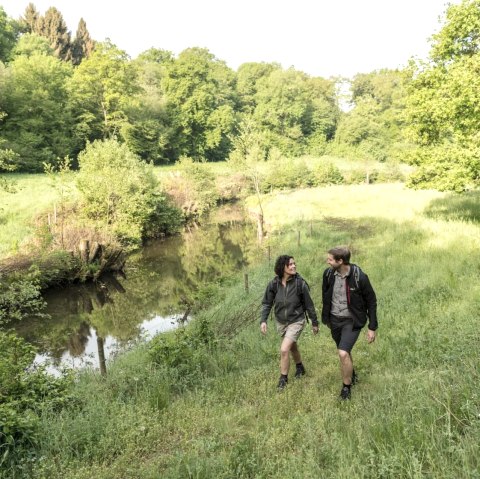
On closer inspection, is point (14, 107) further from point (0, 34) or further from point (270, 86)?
point (270, 86)

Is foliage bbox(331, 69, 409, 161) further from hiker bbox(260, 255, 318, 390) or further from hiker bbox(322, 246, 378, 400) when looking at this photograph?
hiker bbox(322, 246, 378, 400)

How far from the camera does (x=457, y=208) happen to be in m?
22.8

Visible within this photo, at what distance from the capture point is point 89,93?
48.0 metres

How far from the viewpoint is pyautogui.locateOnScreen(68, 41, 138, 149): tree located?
4656cm

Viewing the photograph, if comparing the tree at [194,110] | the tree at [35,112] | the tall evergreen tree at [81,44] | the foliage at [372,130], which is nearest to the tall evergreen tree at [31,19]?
the tall evergreen tree at [81,44]

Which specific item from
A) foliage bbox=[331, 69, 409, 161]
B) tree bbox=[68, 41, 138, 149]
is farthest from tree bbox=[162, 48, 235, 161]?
foliage bbox=[331, 69, 409, 161]

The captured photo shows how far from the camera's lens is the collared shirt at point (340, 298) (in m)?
6.20

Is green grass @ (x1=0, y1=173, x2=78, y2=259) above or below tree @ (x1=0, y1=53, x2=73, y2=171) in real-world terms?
below

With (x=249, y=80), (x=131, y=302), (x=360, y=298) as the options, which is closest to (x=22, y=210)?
(x=131, y=302)

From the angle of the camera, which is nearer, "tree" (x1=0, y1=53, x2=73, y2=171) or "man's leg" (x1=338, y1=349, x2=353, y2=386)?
"man's leg" (x1=338, y1=349, x2=353, y2=386)

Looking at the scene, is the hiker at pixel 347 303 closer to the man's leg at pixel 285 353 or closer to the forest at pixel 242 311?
the forest at pixel 242 311

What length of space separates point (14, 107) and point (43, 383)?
43.6 meters

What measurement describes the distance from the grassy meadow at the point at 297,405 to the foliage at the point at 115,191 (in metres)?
15.5

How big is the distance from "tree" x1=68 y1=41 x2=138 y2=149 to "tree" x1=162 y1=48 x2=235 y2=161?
13.9m
